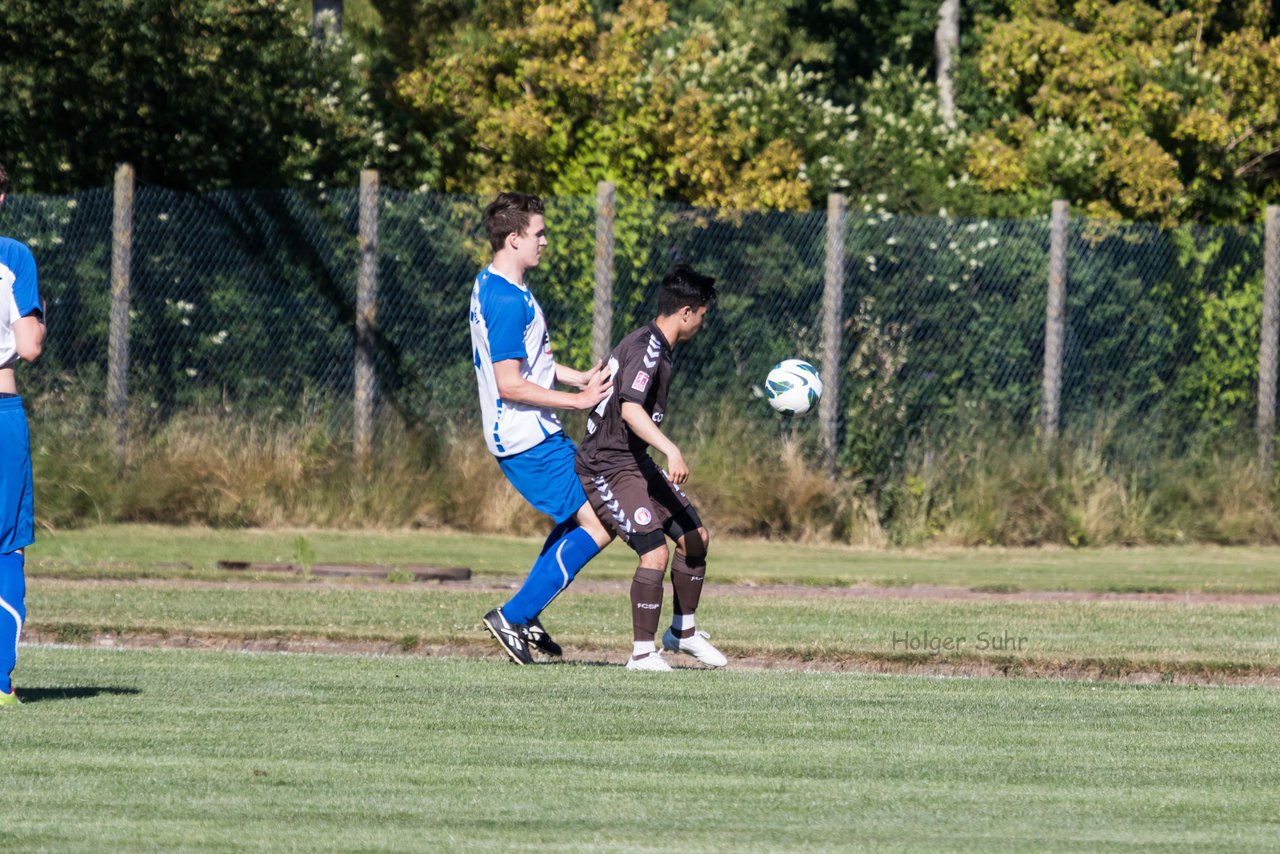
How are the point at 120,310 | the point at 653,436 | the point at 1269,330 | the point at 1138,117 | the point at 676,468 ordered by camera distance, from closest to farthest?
the point at 676,468 → the point at 653,436 → the point at 120,310 → the point at 1269,330 → the point at 1138,117

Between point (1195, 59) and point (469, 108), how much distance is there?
8312 mm

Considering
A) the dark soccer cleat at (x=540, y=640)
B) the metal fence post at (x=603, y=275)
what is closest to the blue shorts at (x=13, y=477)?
the dark soccer cleat at (x=540, y=640)

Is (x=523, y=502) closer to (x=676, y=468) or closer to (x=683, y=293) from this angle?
(x=683, y=293)

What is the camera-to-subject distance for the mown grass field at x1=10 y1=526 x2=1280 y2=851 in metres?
5.30

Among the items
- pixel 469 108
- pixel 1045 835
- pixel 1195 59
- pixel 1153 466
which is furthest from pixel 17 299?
pixel 1195 59

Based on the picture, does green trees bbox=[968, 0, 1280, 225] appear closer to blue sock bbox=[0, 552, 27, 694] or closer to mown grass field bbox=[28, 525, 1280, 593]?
mown grass field bbox=[28, 525, 1280, 593]

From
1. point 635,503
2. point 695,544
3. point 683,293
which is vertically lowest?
point 695,544

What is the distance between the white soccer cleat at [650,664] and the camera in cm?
886

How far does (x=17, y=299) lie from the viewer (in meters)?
7.33

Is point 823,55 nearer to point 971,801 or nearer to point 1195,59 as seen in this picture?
point 1195,59

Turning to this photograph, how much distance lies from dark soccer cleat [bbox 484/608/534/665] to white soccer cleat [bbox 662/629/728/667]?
670mm

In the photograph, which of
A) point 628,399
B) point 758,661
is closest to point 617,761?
point 628,399

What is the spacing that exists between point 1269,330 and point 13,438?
14305 mm
